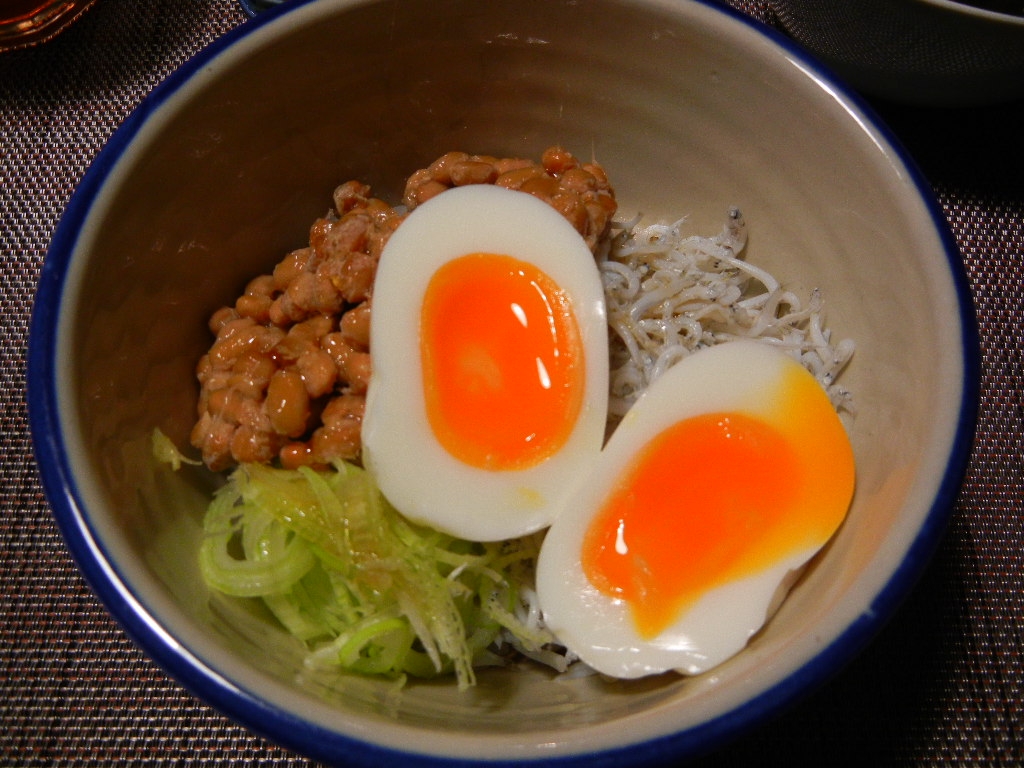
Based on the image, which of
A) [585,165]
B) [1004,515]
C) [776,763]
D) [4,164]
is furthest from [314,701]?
[4,164]

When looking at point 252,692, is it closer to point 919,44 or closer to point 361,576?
point 361,576

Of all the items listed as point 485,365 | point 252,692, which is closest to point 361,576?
point 252,692

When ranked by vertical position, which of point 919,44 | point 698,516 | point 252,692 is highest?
point 919,44

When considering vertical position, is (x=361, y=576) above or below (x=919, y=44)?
below

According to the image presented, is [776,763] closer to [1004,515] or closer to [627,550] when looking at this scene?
[627,550]

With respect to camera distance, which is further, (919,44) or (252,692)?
(919,44)

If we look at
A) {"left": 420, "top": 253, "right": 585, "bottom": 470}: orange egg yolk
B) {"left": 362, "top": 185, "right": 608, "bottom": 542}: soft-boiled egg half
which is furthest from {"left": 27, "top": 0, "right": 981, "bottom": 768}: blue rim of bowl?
{"left": 420, "top": 253, "right": 585, "bottom": 470}: orange egg yolk
